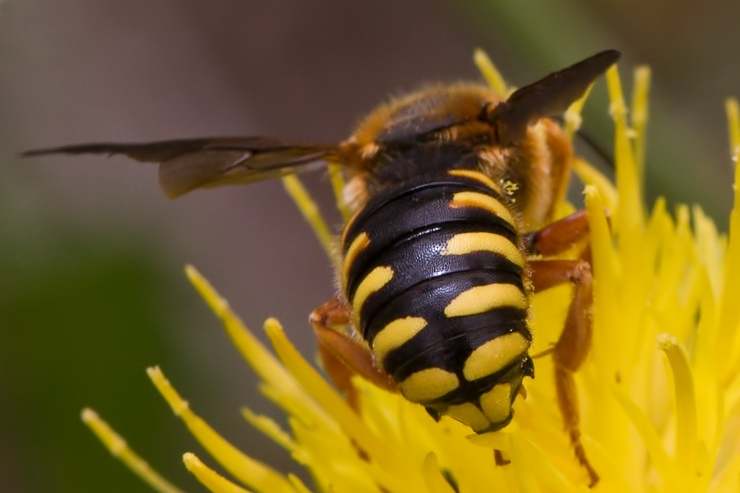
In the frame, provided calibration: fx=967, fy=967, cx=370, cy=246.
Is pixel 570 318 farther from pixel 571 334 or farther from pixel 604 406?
pixel 604 406

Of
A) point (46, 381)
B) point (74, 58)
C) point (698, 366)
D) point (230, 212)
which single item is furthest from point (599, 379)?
point (74, 58)

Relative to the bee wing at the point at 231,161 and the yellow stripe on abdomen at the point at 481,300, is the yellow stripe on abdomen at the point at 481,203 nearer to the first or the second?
the yellow stripe on abdomen at the point at 481,300

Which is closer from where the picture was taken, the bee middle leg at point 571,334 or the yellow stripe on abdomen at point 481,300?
the yellow stripe on abdomen at point 481,300

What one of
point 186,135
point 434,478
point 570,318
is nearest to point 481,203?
point 570,318

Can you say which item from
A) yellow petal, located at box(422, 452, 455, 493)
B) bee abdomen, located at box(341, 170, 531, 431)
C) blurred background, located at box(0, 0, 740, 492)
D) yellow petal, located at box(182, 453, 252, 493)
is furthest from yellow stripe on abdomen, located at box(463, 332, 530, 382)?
blurred background, located at box(0, 0, 740, 492)

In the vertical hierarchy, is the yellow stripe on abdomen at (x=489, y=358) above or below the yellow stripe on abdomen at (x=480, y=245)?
below

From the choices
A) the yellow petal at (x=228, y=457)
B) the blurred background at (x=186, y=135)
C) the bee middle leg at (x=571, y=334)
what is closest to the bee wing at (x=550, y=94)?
the bee middle leg at (x=571, y=334)

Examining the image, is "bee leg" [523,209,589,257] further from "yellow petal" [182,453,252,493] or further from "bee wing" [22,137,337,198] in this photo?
"yellow petal" [182,453,252,493]
